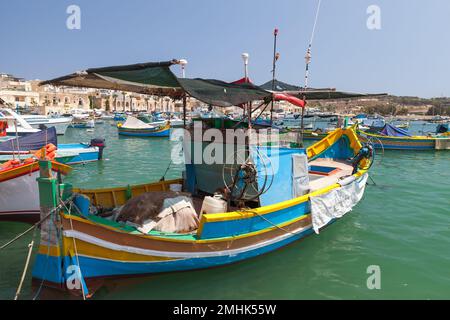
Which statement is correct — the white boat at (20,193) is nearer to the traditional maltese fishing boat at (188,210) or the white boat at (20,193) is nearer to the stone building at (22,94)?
the traditional maltese fishing boat at (188,210)

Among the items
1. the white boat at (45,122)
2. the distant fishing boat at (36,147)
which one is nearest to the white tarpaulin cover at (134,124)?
the white boat at (45,122)

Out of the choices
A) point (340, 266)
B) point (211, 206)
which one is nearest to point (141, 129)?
point (211, 206)

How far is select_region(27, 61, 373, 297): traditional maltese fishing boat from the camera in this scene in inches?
207

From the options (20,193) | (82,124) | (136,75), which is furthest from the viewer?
(82,124)

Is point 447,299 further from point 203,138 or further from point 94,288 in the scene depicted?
point 94,288

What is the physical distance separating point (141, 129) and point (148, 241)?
35041 mm

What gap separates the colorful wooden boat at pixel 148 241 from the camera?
17.1ft

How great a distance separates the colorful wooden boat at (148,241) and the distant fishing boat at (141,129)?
102 feet

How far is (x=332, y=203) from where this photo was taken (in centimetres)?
834

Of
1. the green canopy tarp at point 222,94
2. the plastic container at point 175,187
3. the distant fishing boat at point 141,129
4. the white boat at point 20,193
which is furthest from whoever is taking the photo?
the distant fishing boat at point 141,129

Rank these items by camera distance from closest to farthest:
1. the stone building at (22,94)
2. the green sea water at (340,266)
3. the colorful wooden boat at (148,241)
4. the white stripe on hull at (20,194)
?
1. the colorful wooden boat at (148,241)
2. the green sea water at (340,266)
3. the white stripe on hull at (20,194)
4. the stone building at (22,94)

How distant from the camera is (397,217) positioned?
10.4 m

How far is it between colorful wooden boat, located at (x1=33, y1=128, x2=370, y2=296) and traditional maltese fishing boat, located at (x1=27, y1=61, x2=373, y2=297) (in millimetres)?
17

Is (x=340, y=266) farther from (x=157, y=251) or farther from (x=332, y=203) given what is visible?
(x=157, y=251)
